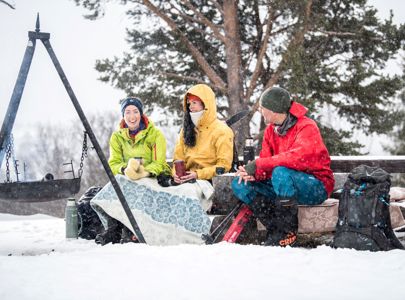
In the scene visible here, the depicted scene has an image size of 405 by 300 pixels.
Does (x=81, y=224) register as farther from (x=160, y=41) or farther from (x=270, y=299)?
(x=160, y=41)

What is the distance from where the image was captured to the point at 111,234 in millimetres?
4602

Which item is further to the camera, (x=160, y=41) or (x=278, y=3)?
(x=160, y=41)

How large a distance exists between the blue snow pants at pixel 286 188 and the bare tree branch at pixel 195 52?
28.6 feet

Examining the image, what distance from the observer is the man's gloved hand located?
4547 millimetres

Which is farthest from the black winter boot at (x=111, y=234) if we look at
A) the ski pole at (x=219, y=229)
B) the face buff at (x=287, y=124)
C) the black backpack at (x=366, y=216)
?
the black backpack at (x=366, y=216)

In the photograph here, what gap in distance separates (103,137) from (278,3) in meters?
32.7

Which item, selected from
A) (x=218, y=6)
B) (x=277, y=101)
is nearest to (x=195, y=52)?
(x=218, y=6)

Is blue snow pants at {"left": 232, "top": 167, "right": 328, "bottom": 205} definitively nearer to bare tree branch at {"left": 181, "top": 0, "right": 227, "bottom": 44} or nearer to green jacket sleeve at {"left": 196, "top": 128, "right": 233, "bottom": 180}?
green jacket sleeve at {"left": 196, "top": 128, "right": 233, "bottom": 180}

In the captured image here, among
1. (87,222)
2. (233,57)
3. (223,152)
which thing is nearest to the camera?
(223,152)

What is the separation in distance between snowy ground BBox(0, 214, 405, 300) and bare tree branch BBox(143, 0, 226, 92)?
9450 millimetres

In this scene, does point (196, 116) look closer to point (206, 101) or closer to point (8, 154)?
point (206, 101)

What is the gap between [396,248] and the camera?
363cm

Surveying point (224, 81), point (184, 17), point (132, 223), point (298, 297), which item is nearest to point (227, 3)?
point (184, 17)

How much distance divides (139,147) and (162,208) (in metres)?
0.79
